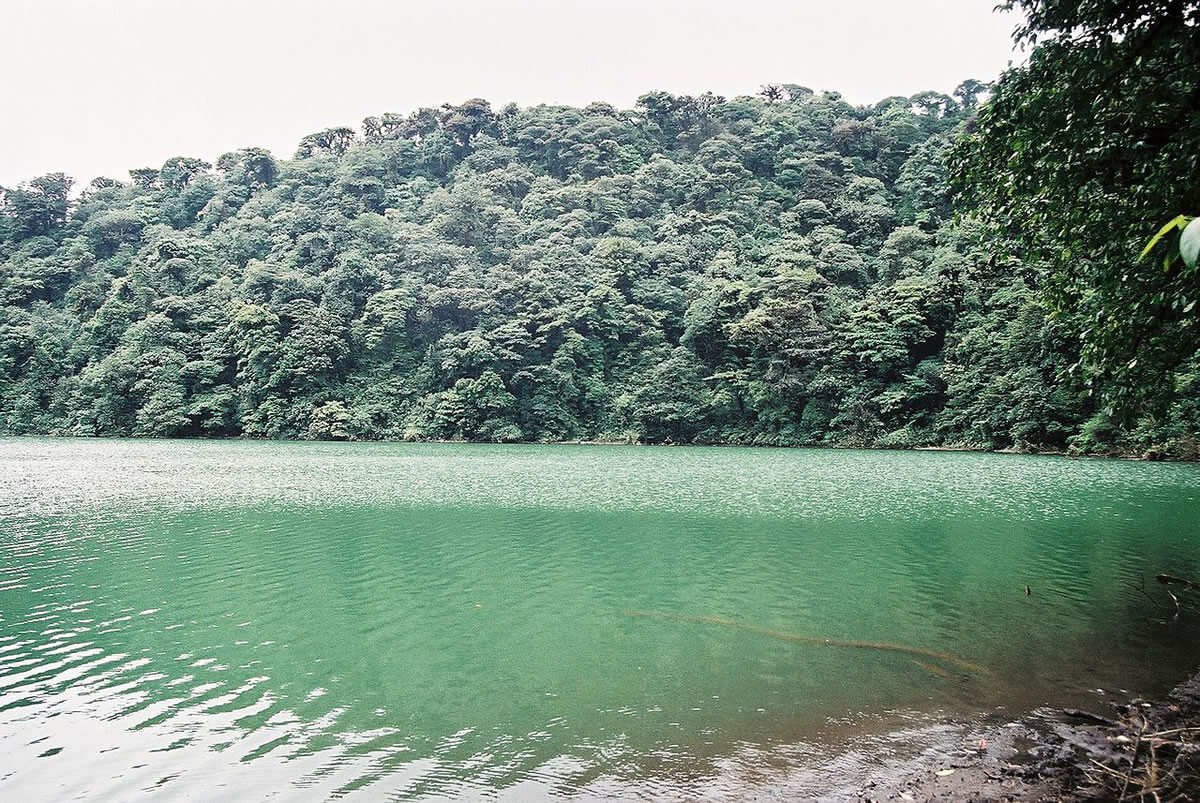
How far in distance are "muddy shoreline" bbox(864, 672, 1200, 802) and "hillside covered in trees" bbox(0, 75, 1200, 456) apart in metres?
32.8

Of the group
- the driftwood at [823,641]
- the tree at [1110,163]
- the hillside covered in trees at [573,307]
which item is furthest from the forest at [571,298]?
the driftwood at [823,641]

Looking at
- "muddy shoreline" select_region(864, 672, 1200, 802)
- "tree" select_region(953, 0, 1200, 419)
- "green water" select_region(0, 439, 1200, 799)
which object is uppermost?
"tree" select_region(953, 0, 1200, 419)

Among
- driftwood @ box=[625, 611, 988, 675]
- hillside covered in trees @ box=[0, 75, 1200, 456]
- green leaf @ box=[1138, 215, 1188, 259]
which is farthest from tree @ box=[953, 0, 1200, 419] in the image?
hillside covered in trees @ box=[0, 75, 1200, 456]

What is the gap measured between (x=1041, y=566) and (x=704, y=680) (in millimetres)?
7999

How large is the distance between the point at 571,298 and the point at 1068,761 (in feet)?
166

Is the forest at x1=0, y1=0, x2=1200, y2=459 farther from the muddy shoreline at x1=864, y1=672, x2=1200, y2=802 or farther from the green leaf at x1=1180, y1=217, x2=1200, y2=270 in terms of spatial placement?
the green leaf at x1=1180, y1=217, x2=1200, y2=270

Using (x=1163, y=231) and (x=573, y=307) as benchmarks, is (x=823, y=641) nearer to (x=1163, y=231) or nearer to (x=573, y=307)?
(x=1163, y=231)

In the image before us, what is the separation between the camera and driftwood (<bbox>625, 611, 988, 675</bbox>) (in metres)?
7.52

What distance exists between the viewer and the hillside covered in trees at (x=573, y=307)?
4478 cm

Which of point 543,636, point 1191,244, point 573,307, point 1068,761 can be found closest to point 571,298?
point 573,307

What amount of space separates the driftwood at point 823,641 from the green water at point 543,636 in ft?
0.18

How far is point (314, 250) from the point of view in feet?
203

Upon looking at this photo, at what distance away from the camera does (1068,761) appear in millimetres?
4984

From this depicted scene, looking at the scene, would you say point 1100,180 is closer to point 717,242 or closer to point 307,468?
point 307,468
